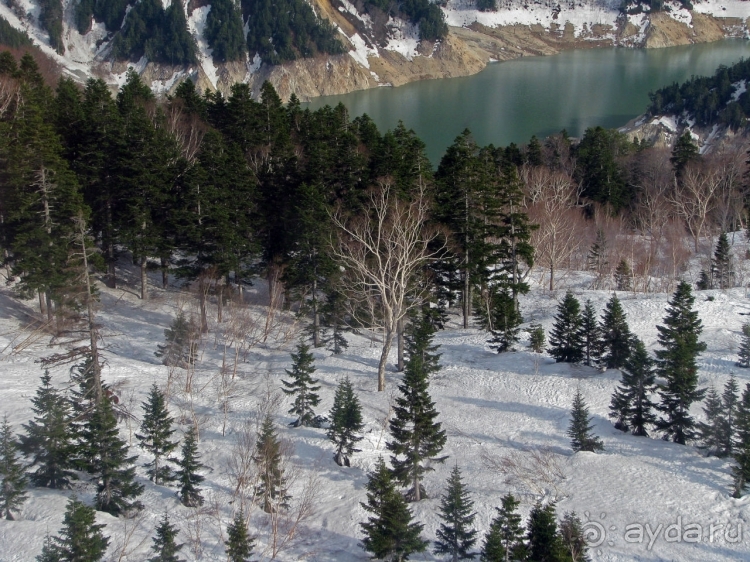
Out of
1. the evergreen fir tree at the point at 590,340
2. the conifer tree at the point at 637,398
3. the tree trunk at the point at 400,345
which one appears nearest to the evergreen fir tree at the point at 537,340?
the evergreen fir tree at the point at 590,340

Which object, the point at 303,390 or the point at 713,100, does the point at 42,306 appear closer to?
the point at 303,390

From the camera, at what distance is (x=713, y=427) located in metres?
18.6

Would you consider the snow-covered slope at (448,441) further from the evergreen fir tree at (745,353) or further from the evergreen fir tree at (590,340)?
the evergreen fir tree at (590,340)

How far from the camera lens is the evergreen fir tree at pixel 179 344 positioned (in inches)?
982

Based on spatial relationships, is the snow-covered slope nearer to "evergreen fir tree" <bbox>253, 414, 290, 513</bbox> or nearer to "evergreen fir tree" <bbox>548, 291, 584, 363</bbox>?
"evergreen fir tree" <bbox>253, 414, 290, 513</bbox>

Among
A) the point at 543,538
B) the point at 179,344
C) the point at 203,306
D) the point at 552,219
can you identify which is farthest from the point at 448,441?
the point at 552,219

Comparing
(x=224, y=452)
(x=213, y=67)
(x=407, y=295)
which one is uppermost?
(x=213, y=67)

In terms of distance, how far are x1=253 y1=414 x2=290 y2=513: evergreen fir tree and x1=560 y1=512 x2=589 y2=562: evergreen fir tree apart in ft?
20.5

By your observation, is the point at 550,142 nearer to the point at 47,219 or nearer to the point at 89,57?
the point at 47,219

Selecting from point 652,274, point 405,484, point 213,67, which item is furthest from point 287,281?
point 213,67

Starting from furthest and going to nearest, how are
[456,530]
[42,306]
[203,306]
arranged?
[203,306], [42,306], [456,530]

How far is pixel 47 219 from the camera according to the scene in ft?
86.2

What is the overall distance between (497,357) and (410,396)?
983cm

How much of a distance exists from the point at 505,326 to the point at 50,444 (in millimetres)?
16725
